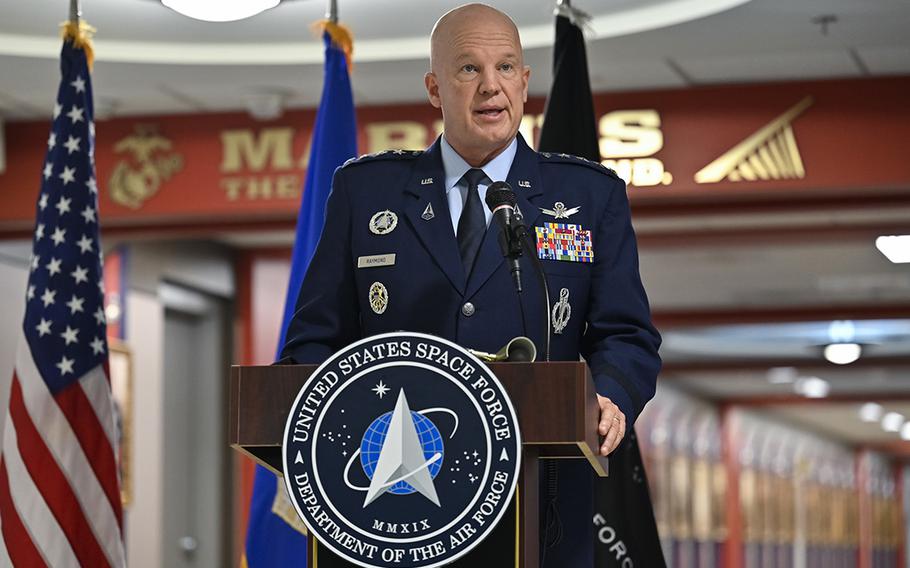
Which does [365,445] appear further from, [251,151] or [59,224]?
[251,151]

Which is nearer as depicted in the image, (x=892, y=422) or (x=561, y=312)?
(x=561, y=312)

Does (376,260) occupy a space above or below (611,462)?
above

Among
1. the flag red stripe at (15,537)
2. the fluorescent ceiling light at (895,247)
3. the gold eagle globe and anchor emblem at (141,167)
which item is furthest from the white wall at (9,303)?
the fluorescent ceiling light at (895,247)

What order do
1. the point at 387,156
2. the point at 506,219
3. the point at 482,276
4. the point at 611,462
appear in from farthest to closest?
the point at 611,462 → the point at 387,156 → the point at 482,276 → the point at 506,219

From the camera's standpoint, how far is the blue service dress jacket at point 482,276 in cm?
216

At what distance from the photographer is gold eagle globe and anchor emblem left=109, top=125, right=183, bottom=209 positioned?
248 inches

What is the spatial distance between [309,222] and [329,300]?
1.91 meters

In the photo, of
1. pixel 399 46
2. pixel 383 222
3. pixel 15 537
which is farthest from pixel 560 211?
pixel 399 46

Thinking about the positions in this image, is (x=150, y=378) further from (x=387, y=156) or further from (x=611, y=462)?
(x=387, y=156)

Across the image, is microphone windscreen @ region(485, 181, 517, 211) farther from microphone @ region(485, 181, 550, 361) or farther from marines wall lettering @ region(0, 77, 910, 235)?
marines wall lettering @ region(0, 77, 910, 235)

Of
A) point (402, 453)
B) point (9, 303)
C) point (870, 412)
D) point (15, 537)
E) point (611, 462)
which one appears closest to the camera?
point (402, 453)

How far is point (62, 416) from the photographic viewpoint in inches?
155

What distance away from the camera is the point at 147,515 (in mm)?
8219

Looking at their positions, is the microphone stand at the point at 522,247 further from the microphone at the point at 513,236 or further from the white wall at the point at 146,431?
the white wall at the point at 146,431
